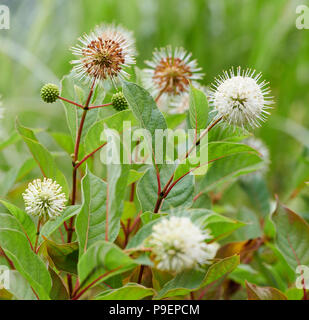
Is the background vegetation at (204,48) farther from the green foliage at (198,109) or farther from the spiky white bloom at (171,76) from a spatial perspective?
the green foliage at (198,109)

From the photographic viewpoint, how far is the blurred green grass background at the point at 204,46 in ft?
6.88

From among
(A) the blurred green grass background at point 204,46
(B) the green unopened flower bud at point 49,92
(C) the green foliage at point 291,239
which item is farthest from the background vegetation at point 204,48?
(B) the green unopened flower bud at point 49,92

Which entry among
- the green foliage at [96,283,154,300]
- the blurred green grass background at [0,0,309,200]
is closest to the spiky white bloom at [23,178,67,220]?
the green foliage at [96,283,154,300]

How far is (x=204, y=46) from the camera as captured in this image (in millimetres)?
2391

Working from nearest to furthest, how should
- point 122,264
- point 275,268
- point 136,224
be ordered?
point 122,264
point 136,224
point 275,268

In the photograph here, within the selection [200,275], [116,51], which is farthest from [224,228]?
[116,51]

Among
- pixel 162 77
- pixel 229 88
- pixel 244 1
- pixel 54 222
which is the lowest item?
pixel 54 222

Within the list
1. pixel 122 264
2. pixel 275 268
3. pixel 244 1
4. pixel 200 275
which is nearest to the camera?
pixel 122 264

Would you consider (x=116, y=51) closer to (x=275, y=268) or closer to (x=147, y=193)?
(x=147, y=193)

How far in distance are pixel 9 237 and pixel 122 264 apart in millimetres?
163

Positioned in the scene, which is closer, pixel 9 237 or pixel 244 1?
pixel 9 237

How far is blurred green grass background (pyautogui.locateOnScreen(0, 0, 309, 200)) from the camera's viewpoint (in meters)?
2.10
